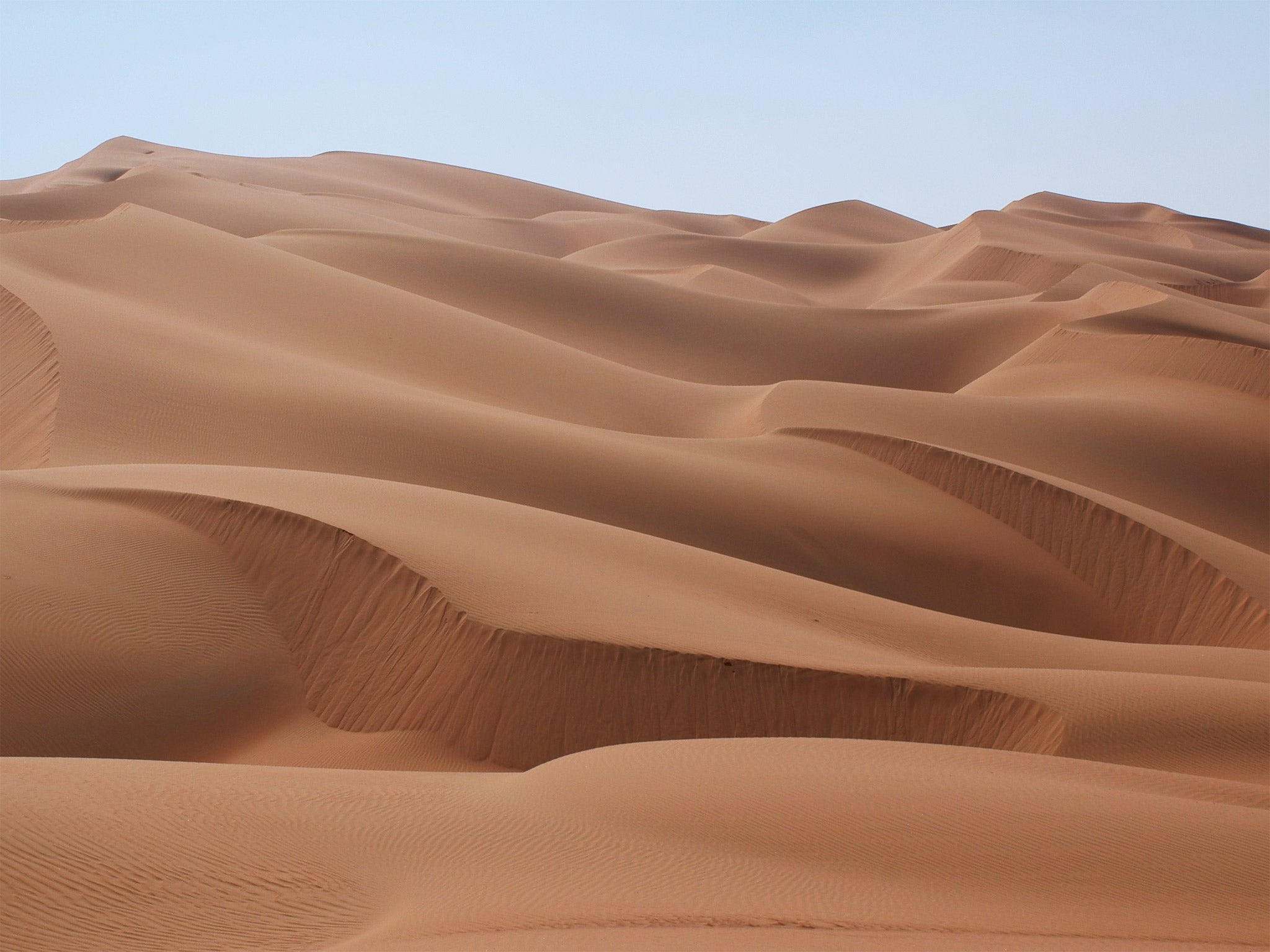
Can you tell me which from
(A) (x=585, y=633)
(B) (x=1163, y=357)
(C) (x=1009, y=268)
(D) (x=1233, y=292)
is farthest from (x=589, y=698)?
(C) (x=1009, y=268)

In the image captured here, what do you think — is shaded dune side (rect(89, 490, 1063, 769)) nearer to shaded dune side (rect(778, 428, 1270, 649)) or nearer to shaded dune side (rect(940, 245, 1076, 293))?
shaded dune side (rect(778, 428, 1270, 649))

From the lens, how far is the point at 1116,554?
41.1 feet

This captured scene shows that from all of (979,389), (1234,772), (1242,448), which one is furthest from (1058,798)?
(979,389)

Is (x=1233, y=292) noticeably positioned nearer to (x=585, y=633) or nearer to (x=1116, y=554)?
(x=1116, y=554)

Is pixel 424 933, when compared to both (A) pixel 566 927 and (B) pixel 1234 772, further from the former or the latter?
(B) pixel 1234 772

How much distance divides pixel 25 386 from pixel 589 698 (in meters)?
8.36

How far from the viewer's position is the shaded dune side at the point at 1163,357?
17766 mm

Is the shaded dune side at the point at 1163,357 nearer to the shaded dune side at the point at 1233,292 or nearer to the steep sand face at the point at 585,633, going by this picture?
the steep sand face at the point at 585,633

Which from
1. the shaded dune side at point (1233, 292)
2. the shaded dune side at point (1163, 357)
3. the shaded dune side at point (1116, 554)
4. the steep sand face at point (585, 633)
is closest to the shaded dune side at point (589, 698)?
the steep sand face at point (585, 633)

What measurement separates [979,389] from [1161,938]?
16656 mm

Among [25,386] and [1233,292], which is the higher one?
[1233,292]

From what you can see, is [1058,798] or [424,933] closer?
[424,933]

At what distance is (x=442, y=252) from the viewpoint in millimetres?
26125

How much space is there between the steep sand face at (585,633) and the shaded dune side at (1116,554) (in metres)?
0.04
